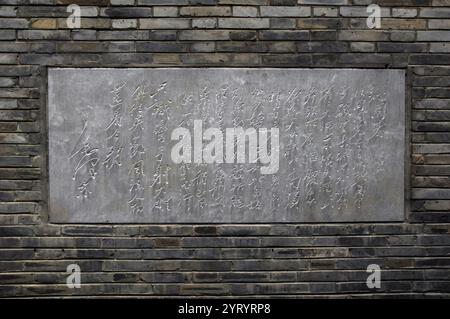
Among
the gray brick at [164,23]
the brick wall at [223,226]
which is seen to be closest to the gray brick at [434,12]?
the brick wall at [223,226]

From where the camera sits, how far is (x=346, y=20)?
11.7 ft

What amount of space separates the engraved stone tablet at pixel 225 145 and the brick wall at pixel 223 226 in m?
0.09

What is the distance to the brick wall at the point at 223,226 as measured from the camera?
3520 millimetres

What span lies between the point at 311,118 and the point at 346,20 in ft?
2.45

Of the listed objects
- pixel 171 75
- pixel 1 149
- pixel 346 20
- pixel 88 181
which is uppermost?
pixel 346 20

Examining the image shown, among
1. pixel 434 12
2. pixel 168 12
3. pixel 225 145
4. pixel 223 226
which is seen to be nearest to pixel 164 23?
pixel 168 12

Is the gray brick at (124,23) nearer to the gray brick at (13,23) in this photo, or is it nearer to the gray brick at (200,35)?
the gray brick at (200,35)

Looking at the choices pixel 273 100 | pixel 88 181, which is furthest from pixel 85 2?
pixel 273 100

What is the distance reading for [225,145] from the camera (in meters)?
3.56

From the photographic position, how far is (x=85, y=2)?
3512 mm

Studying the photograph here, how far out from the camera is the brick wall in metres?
3.52

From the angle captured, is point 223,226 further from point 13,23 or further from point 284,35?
point 13,23

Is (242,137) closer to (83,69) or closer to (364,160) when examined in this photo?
(364,160)

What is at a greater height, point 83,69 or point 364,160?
point 83,69
